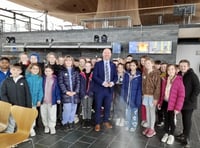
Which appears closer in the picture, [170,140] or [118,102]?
[170,140]

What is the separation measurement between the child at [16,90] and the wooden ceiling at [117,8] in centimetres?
665

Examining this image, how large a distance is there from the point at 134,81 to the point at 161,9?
643cm

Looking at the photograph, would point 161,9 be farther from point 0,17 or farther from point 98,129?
point 0,17

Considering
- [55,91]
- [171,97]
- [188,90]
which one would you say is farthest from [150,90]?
[55,91]

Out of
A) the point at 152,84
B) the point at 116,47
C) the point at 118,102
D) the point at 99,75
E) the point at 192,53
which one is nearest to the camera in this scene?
the point at 152,84

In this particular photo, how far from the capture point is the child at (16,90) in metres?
2.81

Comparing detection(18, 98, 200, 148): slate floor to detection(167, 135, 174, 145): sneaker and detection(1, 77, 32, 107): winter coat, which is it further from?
detection(1, 77, 32, 107): winter coat

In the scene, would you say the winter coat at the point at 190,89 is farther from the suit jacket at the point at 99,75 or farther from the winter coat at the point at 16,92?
the winter coat at the point at 16,92

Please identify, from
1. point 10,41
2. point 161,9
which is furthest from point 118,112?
point 10,41

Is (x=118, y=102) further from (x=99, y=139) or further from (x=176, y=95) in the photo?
(x=176, y=95)

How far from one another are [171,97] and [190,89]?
1.01 ft

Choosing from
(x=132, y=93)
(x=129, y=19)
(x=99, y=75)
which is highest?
(x=129, y=19)

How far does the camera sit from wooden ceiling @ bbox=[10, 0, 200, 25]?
8336 millimetres

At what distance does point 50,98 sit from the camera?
334 cm
